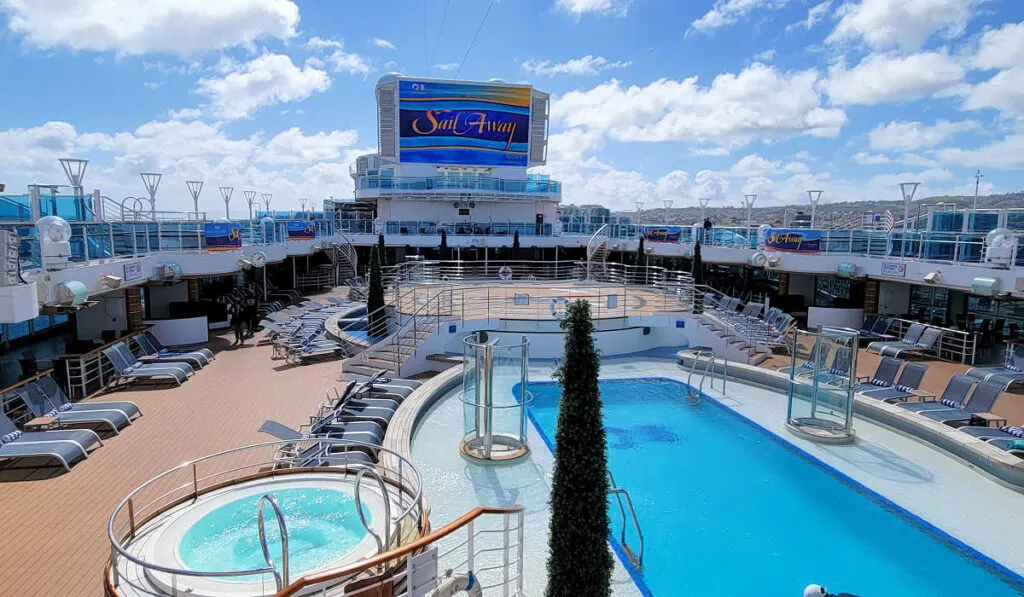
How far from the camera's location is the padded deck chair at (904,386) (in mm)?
10594

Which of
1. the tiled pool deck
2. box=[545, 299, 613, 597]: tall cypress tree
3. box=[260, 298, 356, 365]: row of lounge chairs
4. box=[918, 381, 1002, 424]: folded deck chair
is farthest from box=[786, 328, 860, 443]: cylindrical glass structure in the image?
box=[260, 298, 356, 365]: row of lounge chairs

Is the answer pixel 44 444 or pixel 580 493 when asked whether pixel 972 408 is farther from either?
pixel 44 444

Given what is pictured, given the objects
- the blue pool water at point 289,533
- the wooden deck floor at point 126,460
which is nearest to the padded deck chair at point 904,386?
the blue pool water at point 289,533

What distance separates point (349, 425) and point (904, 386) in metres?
10.0

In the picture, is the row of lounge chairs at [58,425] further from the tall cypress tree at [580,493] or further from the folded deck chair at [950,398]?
the folded deck chair at [950,398]

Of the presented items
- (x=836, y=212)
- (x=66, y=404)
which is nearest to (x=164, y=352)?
(x=66, y=404)

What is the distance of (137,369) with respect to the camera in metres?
11.9

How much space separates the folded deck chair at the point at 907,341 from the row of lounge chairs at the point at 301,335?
43.7ft

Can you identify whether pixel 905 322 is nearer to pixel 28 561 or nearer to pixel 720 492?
pixel 720 492

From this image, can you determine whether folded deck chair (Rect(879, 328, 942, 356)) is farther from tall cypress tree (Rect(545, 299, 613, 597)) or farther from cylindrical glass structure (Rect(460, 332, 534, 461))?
tall cypress tree (Rect(545, 299, 613, 597))

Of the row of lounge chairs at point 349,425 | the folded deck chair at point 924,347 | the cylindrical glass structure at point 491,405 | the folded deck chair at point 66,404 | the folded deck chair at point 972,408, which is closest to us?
the row of lounge chairs at point 349,425

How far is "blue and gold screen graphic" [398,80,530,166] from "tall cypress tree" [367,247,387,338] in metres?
20.1

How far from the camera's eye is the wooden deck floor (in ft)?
18.5

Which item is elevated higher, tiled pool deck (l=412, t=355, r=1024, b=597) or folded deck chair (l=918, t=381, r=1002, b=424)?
folded deck chair (l=918, t=381, r=1002, b=424)
